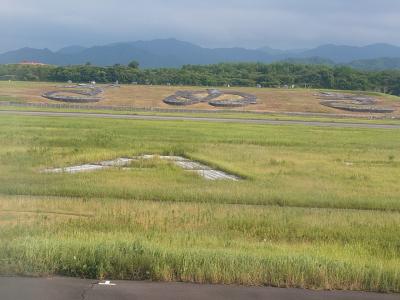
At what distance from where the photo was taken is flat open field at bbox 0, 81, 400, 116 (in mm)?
67125

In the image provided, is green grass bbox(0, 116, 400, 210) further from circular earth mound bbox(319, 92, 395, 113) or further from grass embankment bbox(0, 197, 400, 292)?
circular earth mound bbox(319, 92, 395, 113)

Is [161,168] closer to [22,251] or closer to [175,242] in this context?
[175,242]

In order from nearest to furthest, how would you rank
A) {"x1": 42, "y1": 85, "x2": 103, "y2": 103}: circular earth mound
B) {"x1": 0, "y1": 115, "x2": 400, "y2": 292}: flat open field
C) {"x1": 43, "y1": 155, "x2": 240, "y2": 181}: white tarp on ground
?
1. {"x1": 0, "y1": 115, "x2": 400, "y2": 292}: flat open field
2. {"x1": 43, "y1": 155, "x2": 240, "y2": 181}: white tarp on ground
3. {"x1": 42, "y1": 85, "x2": 103, "y2": 103}: circular earth mound

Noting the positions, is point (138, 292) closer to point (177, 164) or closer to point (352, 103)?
point (177, 164)

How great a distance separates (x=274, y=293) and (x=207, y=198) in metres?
8.68

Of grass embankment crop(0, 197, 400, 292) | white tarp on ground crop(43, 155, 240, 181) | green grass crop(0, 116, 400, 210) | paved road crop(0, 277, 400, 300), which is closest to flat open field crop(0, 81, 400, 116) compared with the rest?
green grass crop(0, 116, 400, 210)

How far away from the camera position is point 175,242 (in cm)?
941

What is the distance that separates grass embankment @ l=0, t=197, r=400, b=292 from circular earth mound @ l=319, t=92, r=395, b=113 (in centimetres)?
5698

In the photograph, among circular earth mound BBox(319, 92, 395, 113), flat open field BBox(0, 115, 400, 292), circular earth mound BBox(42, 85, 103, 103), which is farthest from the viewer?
circular earth mound BBox(319, 92, 395, 113)

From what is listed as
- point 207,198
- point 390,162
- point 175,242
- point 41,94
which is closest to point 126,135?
point 390,162

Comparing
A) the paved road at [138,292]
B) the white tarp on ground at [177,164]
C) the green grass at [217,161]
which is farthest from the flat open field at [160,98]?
the paved road at [138,292]

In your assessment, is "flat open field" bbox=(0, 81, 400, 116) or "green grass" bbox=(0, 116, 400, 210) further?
"flat open field" bbox=(0, 81, 400, 116)

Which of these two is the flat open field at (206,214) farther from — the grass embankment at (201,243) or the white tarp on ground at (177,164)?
the white tarp on ground at (177,164)

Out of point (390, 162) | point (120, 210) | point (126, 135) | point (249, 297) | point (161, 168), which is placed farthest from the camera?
point (126, 135)
